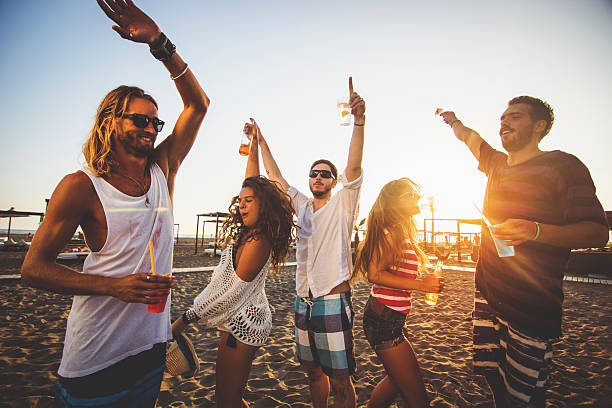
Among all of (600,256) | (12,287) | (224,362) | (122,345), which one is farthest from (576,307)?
(12,287)

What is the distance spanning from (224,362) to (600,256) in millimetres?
19674

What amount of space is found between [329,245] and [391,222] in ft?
1.96

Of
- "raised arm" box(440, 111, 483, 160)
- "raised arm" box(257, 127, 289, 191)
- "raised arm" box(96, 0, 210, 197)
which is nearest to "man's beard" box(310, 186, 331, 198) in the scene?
"raised arm" box(257, 127, 289, 191)

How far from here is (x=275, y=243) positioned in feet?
7.27

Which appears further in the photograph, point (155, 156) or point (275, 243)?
point (275, 243)

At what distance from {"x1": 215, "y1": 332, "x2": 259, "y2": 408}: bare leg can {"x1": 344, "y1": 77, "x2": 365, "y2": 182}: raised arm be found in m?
1.58

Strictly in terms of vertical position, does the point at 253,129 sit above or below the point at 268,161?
above

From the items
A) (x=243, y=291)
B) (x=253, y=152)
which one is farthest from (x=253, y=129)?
(x=243, y=291)

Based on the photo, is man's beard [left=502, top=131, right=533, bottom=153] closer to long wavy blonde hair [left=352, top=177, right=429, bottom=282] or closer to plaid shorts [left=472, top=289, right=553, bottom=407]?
long wavy blonde hair [left=352, top=177, right=429, bottom=282]

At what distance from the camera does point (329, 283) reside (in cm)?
228

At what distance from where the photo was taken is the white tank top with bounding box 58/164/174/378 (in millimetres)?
1288

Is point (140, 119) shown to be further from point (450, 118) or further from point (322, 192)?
point (450, 118)

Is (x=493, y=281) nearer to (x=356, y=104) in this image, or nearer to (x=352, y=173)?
(x=352, y=173)

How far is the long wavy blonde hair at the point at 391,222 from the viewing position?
2439 millimetres
